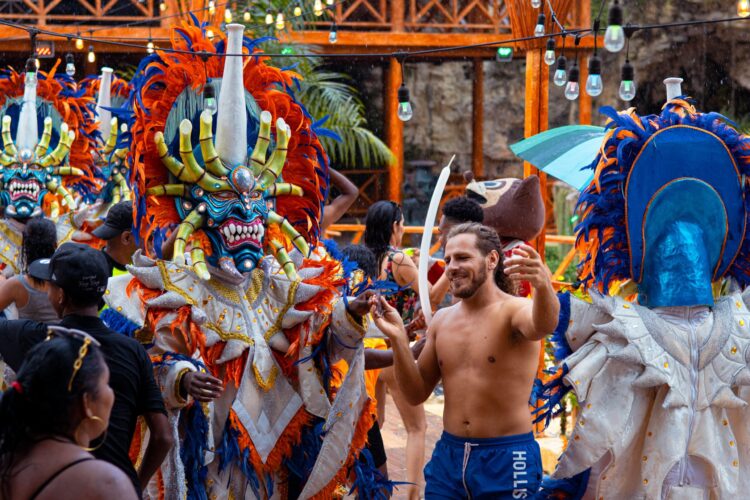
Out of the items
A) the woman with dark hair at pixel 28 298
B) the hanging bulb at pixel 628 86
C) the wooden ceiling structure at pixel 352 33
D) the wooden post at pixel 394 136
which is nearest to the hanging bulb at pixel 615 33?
the hanging bulb at pixel 628 86

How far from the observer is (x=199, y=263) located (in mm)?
4652

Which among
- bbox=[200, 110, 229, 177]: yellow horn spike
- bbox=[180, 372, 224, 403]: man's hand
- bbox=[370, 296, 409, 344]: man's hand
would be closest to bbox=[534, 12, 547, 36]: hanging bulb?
bbox=[200, 110, 229, 177]: yellow horn spike

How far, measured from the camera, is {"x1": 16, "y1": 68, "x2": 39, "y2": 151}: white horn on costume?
28.1 ft

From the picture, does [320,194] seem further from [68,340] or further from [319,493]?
[68,340]

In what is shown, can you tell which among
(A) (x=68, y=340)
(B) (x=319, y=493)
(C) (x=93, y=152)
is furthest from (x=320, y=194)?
(C) (x=93, y=152)

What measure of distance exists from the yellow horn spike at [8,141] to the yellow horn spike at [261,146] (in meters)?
4.25

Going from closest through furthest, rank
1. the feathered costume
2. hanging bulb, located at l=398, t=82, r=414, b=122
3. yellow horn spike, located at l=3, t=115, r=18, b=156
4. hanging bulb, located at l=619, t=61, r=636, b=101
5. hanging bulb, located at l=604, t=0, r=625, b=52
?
hanging bulb, located at l=604, t=0, r=625, b=52 < hanging bulb, located at l=619, t=61, r=636, b=101 < hanging bulb, located at l=398, t=82, r=414, b=122 < the feathered costume < yellow horn spike, located at l=3, t=115, r=18, b=156

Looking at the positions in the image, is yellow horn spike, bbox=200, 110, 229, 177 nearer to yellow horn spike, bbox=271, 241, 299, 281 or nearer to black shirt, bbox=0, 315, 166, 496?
yellow horn spike, bbox=271, 241, 299, 281

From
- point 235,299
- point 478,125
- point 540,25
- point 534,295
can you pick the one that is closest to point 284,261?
point 235,299

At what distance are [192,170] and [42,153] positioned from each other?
170 inches

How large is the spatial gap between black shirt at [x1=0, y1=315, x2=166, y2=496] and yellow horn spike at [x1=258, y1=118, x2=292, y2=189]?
161 cm

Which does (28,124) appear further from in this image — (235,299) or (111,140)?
(235,299)

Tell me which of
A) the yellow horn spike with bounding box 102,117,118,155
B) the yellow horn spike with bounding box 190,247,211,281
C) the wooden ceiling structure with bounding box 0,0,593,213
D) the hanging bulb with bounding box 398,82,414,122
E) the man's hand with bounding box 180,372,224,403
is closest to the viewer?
the man's hand with bounding box 180,372,224,403

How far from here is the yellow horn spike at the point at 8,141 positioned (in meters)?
8.51
